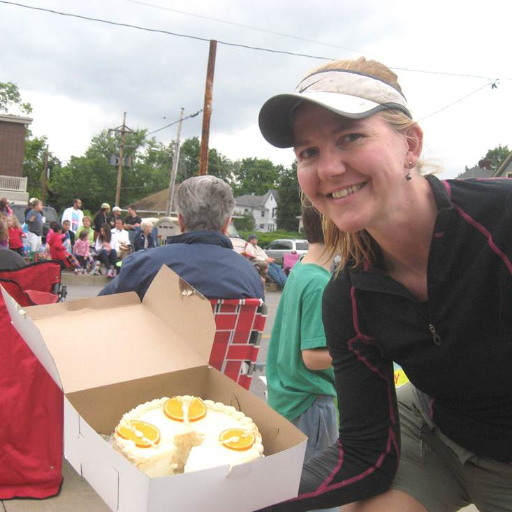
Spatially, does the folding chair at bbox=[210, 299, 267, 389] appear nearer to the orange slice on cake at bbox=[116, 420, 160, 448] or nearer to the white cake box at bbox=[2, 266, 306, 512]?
the white cake box at bbox=[2, 266, 306, 512]

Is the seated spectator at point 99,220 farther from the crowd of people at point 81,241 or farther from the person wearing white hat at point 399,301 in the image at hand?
the person wearing white hat at point 399,301

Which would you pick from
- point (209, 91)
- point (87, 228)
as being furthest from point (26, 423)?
point (209, 91)

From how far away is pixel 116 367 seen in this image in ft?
4.57

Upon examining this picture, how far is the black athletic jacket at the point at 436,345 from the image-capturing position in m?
1.36

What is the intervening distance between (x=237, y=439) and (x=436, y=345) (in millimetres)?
607

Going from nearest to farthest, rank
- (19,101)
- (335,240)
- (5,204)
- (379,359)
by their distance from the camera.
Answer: (379,359) < (335,240) < (5,204) < (19,101)

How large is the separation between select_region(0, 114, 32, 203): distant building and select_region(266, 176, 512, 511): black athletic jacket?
38.1 m

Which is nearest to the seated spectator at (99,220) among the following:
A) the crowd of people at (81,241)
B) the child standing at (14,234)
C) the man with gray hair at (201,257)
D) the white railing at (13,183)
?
the crowd of people at (81,241)

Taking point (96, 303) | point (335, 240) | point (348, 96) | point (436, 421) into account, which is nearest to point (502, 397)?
point (436, 421)

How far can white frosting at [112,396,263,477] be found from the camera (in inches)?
44.9

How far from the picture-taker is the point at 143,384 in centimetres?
140

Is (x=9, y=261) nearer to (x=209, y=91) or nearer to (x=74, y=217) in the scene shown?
(x=74, y=217)

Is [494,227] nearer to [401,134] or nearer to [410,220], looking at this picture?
[410,220]

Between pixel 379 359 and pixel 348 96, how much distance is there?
78cm
